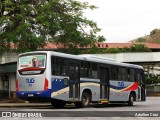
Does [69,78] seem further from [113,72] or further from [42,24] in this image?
[42,24]

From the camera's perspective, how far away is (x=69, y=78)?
22828mm

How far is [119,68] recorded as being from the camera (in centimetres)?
2756

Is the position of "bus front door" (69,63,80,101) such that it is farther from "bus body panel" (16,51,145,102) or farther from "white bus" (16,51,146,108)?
"bus body panel" (16,51,145,102)

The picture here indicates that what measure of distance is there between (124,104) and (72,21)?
7488 mm

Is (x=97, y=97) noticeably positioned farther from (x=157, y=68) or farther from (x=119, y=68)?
(x=157, y=68)

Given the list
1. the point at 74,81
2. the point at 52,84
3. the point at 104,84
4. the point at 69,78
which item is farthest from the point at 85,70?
the point at 52,84

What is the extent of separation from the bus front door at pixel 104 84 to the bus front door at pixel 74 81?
256 centimetres

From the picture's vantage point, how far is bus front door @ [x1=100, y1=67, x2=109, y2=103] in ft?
84.2

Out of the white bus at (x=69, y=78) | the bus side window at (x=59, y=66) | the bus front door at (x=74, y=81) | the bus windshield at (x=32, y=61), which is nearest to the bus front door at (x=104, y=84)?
the white bus at (x=69, y=78)

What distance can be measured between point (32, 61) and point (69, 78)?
2.29 m

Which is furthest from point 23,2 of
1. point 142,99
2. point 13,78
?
point 142,99

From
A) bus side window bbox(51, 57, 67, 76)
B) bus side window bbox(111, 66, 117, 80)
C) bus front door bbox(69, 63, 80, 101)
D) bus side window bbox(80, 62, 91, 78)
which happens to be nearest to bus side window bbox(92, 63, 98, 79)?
bus side window bbox(80, 62, 91, 78)

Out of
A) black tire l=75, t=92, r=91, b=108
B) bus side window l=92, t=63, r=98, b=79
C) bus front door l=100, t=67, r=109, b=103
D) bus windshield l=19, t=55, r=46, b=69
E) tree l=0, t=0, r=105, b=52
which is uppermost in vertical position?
tree l=0, t=0, r=105, b=52

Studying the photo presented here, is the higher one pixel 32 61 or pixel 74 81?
pixel 32 61
